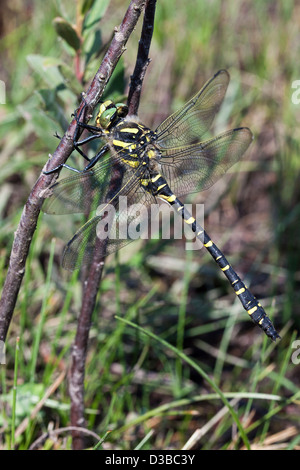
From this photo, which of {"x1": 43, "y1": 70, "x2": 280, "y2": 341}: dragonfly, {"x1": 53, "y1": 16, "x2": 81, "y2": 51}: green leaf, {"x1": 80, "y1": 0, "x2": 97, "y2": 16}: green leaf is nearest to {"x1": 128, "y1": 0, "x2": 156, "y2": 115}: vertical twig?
{"x1": 43, "y1": 70, "x2": 280, "y2": 341}: dragonfly

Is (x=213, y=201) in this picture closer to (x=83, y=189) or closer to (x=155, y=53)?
(x=155, y=53)

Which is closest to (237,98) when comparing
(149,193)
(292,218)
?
(292,218)

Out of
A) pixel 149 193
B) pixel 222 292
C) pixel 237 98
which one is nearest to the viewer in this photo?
pixel 149 193

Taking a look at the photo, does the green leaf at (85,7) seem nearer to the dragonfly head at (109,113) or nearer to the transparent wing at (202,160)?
the dragonfly head at (109,113)

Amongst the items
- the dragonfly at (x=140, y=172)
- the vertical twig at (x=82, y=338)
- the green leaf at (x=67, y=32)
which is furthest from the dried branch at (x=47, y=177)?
the green leaf at (x=67, y=32)

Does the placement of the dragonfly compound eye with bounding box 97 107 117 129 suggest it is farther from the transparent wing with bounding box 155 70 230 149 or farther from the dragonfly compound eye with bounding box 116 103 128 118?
the transparent wing with bounding box 155 70 230 149

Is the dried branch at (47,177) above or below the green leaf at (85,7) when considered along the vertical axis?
below
